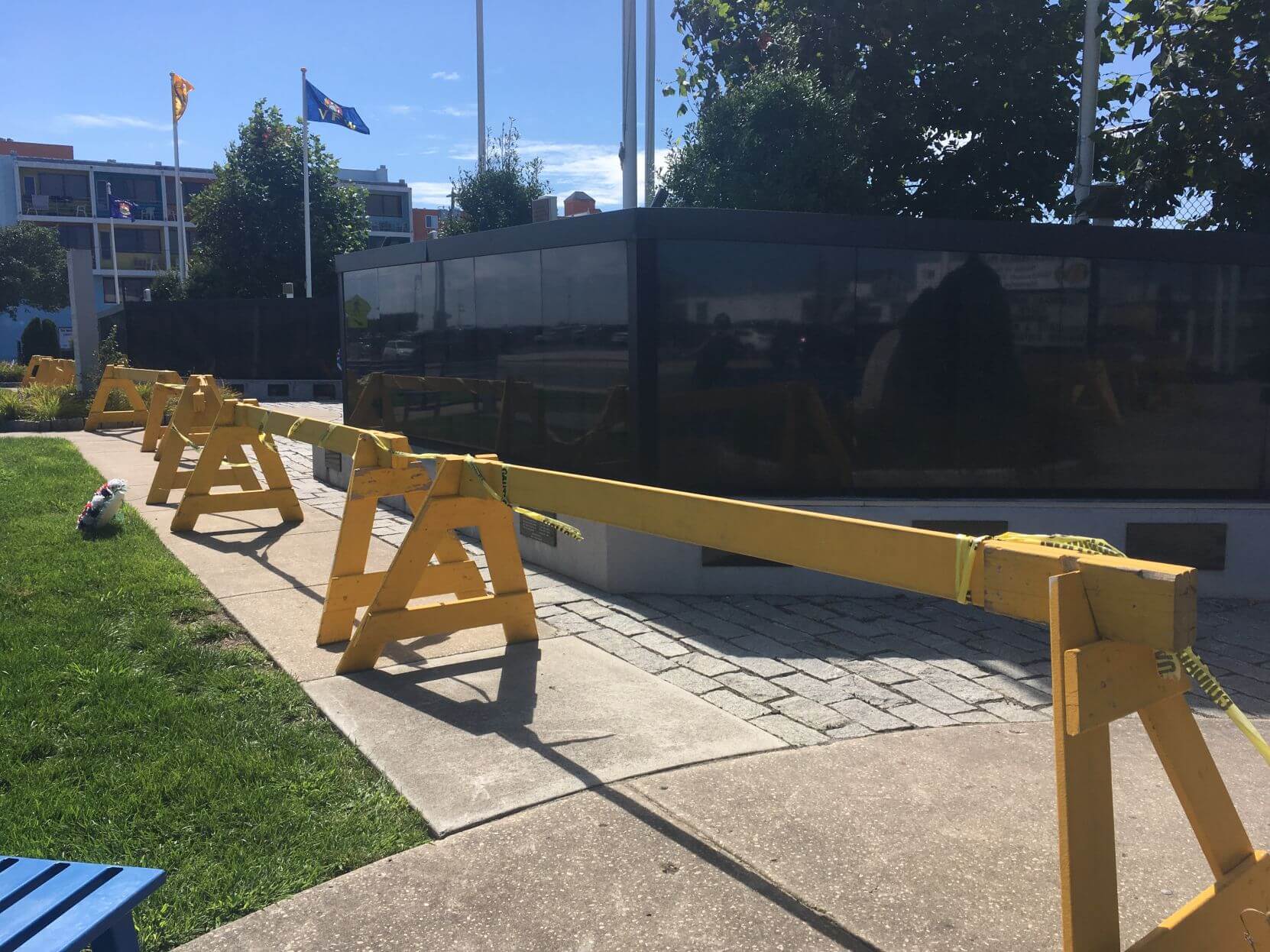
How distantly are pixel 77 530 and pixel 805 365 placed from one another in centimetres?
566

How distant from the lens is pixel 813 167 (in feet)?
46.9

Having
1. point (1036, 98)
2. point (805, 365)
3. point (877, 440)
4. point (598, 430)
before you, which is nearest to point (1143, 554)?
point (877, 440)

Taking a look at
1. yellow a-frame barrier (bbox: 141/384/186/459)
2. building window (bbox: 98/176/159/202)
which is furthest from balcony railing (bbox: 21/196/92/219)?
yellow a-frame barrier (bbox: 141/384/186/459)

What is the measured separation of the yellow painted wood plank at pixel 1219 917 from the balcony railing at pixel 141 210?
75121mm

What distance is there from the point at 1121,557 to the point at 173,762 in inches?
130

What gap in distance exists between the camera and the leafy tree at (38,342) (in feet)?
126

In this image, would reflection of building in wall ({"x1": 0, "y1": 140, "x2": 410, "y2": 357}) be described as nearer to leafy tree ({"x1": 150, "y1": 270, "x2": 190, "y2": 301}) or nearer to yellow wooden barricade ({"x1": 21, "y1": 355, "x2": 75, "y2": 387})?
leafy tree ({"x1": 150, "y1": 270, "x2": 190, "y2": 301})

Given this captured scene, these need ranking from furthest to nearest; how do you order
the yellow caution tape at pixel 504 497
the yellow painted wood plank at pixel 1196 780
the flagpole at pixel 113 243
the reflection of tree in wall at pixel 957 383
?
the flagpole at pixel 113 243
the reflection of tree in wall at pixel 957 383
the yellow caution tape at pixel 504 497
the yellow painted wood plank at pixel 1196 780

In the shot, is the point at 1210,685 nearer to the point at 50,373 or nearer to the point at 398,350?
the point at 398,350

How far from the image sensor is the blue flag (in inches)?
1264

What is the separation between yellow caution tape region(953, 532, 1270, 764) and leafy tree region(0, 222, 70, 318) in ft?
181

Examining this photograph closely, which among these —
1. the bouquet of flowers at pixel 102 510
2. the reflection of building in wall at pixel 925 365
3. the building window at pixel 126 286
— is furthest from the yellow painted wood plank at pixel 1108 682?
the building window at pixel 126 286

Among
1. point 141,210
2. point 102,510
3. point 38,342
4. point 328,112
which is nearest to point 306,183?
point 328,112

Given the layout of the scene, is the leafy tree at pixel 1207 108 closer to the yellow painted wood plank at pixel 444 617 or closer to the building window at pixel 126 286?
the yellow painted wood plank at pixel 444 617
